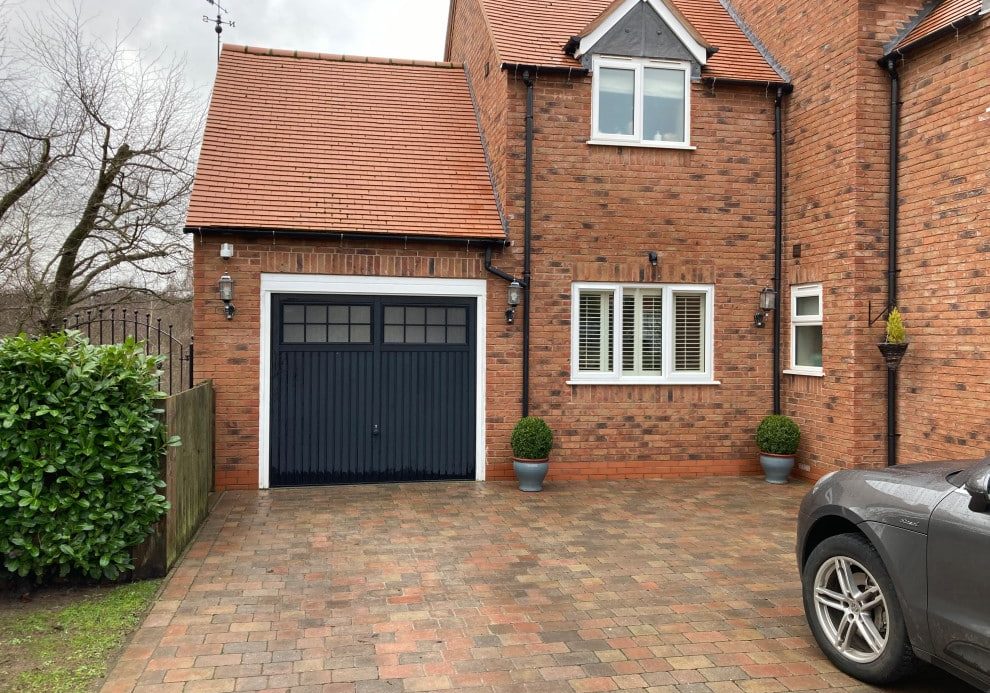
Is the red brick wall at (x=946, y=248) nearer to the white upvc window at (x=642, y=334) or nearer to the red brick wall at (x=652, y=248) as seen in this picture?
the red brick wall at (x=652, y=248)

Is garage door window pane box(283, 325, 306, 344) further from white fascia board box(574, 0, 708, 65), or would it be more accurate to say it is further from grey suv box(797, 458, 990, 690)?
grey suv box(797, 458, 990, 690)

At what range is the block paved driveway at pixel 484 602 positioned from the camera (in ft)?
13.6

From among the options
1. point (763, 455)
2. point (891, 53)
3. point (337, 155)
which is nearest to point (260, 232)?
point (337, 155)

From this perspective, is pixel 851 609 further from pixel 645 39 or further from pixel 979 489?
pixel 645 39

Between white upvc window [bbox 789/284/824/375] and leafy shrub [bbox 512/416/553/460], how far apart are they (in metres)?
3.50

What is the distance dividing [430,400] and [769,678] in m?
5.99

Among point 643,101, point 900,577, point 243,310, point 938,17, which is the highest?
point 938,17

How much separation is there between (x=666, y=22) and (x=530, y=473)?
6148 millimetres

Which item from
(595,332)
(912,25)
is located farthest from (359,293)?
(912,25)

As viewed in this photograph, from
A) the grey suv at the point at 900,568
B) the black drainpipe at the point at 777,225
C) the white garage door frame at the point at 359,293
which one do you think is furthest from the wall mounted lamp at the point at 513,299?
the grey suv at the point at 900,568

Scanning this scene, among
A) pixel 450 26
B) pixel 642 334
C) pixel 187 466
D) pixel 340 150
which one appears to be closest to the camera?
pixel 187 466

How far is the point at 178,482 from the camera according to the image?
6.28m

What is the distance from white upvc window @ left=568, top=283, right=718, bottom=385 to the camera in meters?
9.93

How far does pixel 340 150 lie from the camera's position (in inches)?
406
